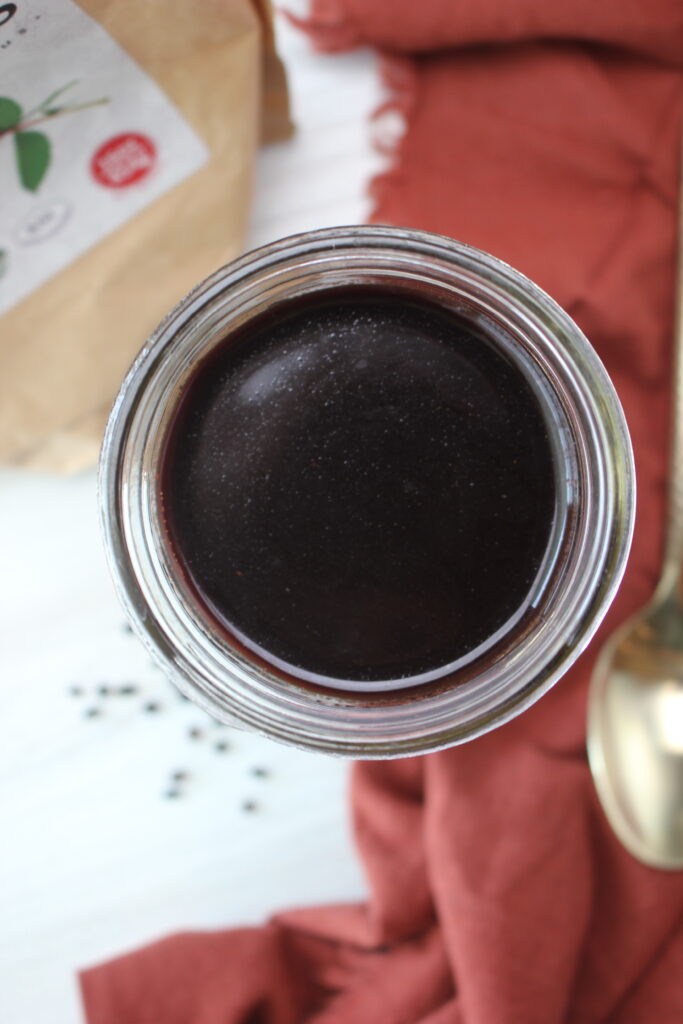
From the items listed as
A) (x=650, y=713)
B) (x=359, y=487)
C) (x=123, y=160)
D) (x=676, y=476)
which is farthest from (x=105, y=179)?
(x=650, y=713)

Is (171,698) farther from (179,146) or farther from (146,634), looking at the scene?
(179,146)

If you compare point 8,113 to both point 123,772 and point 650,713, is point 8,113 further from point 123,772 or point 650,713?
point 650,713

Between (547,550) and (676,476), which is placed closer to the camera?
(547,550)

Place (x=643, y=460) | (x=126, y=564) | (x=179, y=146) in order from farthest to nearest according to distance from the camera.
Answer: (x=643, y=460), (x=179, y=146), (x=126, y=564)

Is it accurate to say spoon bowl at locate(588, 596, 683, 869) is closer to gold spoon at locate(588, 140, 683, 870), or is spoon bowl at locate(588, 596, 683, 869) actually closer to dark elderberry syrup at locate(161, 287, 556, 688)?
gold spoon at locate(588, 140, 683, 870)

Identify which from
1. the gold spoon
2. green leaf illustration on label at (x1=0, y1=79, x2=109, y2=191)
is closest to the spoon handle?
Answer: the gold spoon

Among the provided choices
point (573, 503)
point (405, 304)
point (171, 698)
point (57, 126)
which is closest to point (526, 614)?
point (573, 503)
